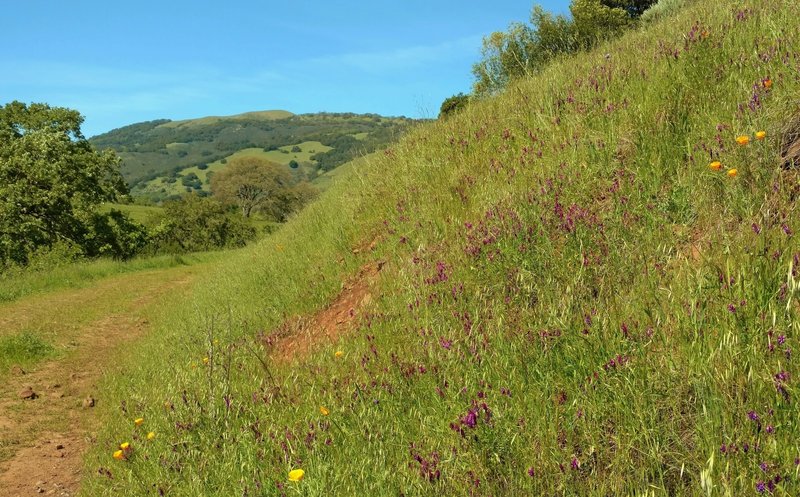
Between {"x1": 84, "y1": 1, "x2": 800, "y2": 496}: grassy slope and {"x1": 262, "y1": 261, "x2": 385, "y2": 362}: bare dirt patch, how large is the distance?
254 millimetres

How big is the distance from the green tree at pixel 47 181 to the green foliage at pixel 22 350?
16815mm

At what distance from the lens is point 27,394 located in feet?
22.9

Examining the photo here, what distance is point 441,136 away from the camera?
7.62 meters

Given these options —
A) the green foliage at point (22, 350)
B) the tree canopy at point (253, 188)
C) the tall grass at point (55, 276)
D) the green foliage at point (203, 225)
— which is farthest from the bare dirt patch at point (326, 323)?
the tree canopy at point (253, 188)

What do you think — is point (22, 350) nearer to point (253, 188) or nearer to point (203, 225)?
point (203, 225)

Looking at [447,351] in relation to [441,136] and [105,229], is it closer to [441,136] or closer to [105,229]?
[441,136]

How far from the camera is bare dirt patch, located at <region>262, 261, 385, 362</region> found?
512 centimetres

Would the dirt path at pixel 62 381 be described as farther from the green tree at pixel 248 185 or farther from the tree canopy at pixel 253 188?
the green tree at pixel 248 185

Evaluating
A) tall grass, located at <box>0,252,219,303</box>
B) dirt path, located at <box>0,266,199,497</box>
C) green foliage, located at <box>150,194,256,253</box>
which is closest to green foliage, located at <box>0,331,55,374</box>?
dirt path, located at <box>0,266,199,497</box>

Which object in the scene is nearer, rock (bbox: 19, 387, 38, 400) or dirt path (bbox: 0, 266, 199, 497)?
dirt path (bbox: 0, 266, 199, 497)

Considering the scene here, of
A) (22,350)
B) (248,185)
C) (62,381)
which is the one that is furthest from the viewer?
(248,185)

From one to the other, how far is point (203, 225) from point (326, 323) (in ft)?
145

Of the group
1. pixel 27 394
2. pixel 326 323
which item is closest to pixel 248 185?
pixel 27 394

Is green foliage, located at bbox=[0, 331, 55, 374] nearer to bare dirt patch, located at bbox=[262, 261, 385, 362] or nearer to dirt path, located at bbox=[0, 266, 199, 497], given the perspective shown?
dirt path, located at bbox=[0, 266, 199, 497]
